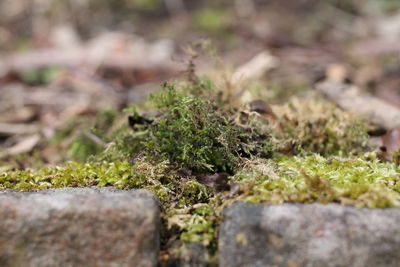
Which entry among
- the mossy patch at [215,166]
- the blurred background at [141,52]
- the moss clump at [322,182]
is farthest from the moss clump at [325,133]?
the blurred background at [141,52]

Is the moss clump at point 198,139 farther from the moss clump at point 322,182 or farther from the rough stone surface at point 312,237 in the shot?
the rough stone surface at point 312,237

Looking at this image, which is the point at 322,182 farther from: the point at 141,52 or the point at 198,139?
the point at 141,52

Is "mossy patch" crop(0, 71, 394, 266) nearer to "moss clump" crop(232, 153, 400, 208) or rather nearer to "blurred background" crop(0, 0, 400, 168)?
"moss clump" crop(232, 153, 400, 208)

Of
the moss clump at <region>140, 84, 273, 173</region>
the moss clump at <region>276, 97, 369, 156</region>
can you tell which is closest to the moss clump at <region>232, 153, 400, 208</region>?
the moss clump at <region>140, 84, 273, 173</region>

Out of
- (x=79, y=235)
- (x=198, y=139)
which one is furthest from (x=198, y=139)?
(x=79, y=235)

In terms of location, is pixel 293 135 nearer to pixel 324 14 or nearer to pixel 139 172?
pixel 139 172

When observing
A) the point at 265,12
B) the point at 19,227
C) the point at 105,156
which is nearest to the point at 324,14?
the point at 265,12
